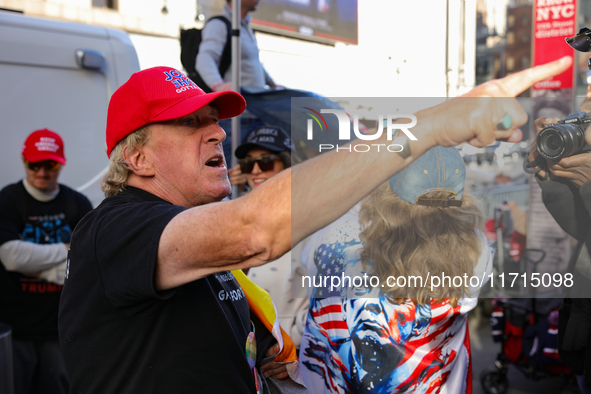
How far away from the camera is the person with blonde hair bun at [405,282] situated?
1.48 m

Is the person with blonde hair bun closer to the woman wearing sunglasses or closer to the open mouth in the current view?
the open mouth

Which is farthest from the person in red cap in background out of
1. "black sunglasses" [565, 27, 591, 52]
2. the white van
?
"black sunglasses" [565, 27, 591, 52]

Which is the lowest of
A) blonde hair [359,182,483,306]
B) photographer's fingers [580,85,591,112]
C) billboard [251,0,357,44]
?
blonde hair [359,182,483,306]

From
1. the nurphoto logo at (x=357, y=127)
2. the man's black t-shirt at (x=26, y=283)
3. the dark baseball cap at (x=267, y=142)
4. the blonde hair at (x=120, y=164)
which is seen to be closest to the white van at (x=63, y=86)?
the man's black t-shirt at (x=26, y=283)

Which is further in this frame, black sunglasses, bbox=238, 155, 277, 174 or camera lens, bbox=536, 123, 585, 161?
black sunglasses, bbox=238, 155, 277, 174

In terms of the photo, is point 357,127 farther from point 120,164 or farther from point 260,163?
point 260,163

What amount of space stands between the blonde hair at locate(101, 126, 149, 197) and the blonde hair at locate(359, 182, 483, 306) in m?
0.71

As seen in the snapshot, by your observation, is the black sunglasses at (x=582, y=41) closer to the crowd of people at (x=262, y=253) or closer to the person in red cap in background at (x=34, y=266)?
the crowd of people at (x=262, y=253)

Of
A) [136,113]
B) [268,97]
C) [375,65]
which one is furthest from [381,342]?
[268,97]

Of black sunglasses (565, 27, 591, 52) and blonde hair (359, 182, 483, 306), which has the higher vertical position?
black sunglasses (565, 27, 591, 52)

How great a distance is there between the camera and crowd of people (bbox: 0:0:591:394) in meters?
0.94

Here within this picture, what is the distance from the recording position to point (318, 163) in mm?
964

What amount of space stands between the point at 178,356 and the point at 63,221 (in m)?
2.40

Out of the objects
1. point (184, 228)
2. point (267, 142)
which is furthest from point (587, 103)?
point (267, 142)
